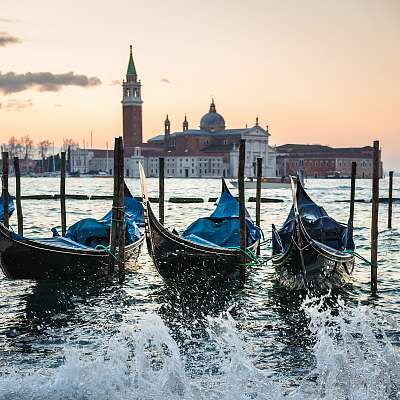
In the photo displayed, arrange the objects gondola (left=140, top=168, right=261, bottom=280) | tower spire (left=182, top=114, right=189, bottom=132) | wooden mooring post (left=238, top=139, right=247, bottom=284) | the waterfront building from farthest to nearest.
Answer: tower spire (left=182, top=114, right=189, bottom=132)
the waterfront building
wooden mooring post (left=238, top=139, right=247, bottom=284)
gondola (left=140, top=168, right=261, bottom=280)

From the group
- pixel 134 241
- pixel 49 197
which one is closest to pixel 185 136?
pixel 49 197

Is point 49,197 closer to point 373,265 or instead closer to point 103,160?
point 373,265

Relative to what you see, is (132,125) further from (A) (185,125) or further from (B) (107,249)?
(B) (107,249)

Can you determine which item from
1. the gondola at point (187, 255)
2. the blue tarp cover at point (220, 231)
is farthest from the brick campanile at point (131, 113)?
the gondola at point (187, 255)

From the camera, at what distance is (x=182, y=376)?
524 centimetres

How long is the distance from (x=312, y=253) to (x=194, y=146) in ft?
274

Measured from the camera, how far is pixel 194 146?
91.2 metres

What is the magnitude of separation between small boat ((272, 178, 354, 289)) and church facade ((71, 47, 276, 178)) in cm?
7550

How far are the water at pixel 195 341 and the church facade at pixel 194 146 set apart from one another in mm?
76939

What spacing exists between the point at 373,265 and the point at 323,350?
2.77m

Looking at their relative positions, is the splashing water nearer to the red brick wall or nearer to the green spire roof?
the red brick wall

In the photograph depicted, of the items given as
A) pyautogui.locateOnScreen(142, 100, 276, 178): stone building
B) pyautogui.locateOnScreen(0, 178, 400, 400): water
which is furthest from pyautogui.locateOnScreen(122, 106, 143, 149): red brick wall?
pyautogui.locateOnScreen(0, 178, 400, 400): water

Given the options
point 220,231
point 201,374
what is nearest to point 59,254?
point 220,231

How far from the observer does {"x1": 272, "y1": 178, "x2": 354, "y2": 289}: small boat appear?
789cm
